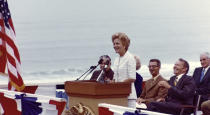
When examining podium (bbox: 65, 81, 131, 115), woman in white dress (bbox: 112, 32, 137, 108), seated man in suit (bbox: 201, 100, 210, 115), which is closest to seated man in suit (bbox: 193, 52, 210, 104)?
seated man in suit (bbox: 201, 100, 210, 115)

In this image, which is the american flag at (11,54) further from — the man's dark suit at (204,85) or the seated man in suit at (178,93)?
the man's dark suit at (204,85)

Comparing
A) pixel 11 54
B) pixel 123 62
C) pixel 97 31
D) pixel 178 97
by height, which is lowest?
pixel 178 97

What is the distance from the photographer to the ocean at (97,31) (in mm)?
48656

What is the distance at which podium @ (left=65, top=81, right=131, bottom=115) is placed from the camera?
6.00m

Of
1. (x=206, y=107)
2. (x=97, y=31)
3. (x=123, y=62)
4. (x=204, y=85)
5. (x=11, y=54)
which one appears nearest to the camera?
(x=123, y=62)

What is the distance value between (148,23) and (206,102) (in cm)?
7762

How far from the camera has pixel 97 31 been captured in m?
76.1

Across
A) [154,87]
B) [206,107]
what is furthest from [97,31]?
[206,107]

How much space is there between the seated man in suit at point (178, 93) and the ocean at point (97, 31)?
25177 mm

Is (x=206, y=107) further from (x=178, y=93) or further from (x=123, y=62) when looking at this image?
(x=123, y=62)

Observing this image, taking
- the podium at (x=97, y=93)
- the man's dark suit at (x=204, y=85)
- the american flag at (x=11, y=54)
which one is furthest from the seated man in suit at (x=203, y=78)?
the american flag at (x=11, y=54)

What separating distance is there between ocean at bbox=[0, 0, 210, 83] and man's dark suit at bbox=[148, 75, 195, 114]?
25.2m

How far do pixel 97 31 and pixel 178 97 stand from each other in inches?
2705

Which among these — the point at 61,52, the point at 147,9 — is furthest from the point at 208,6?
the point at 61,52
